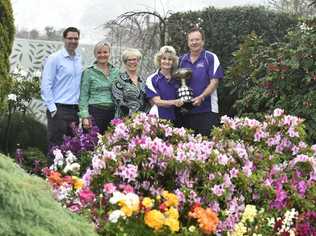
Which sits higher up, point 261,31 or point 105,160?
point 261,31

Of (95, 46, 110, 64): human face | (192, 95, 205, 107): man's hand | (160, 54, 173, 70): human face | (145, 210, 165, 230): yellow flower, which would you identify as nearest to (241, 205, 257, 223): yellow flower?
(145, 210, 165, 230): yellow flower

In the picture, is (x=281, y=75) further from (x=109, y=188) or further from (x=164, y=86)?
(x=109, y=188)

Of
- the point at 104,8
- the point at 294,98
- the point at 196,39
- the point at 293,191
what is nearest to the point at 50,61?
the point at 196,39

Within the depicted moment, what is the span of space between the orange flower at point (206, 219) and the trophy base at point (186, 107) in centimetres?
272

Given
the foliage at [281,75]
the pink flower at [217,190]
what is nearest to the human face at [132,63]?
the foliage at [281,75]

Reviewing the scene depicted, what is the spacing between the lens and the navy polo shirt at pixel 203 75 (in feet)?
21.1

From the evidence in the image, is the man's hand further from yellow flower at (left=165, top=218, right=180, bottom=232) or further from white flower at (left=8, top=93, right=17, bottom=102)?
white flower at (left=8, top=93, right=17, bottom=102)

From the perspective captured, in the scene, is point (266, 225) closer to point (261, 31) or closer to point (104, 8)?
point (261, 31)

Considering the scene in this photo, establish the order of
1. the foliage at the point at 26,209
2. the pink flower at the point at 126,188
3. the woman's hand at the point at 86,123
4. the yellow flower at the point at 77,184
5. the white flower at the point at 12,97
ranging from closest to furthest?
the foliage at the point at 26,209, the pink flower at the point at 126,188, the yellow flower at the point at 77,184, the woman's hand at the point at 86,123, the white flower at the point at 12,97

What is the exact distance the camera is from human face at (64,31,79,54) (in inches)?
266

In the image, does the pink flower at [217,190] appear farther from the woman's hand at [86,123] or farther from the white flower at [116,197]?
the woman's hand at [86,123]

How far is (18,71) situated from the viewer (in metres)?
A: 9.06

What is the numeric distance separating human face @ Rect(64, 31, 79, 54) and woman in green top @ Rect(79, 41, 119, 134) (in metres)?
0.31

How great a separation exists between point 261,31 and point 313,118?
282cm
